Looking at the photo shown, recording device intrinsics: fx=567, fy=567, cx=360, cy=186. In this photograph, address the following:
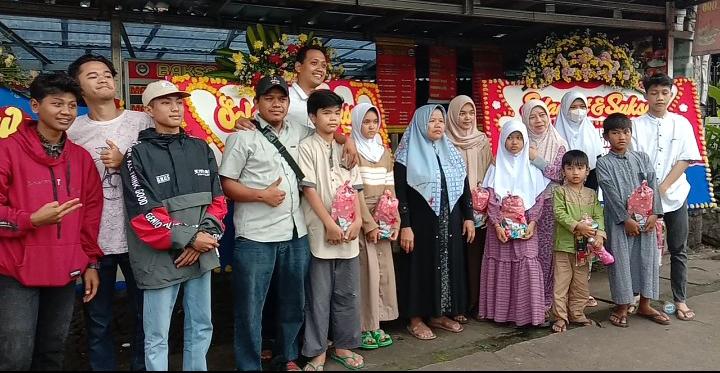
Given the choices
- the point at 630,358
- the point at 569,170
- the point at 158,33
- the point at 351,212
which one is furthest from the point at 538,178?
the point at 158,33

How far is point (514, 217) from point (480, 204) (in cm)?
24

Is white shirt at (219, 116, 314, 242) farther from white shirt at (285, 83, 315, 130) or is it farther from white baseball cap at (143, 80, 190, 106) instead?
white shirt at (285, 83, 315, 130)

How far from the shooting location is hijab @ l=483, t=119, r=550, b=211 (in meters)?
3.88

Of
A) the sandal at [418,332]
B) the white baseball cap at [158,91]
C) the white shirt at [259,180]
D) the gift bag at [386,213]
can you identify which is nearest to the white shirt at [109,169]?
the white baseball cap at [158,91]

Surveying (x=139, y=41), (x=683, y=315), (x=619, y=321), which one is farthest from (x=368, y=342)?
(x=139, y=41)

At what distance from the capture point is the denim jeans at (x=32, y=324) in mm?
2475

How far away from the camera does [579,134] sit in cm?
434

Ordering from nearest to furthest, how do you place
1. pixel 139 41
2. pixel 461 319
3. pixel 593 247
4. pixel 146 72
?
pixel 593 247 → pixel 461 319 → pixel 146 72 → pixel 139 41

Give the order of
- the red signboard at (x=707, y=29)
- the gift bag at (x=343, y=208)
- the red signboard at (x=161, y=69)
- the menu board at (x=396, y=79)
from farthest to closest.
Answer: the red signboard at (x=707, y=29)
the menu board at (x=396, y=79)
the red signboard at (x=161, y=69)
the gift bag at (x=343, y=208)

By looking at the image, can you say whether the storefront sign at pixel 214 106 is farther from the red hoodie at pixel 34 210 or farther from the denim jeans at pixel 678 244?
the denim jeans at pixel 678 244

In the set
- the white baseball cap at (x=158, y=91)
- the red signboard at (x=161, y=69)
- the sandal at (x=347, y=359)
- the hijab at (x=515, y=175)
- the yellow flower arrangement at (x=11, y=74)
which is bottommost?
the sandal at (x=347, y=359)

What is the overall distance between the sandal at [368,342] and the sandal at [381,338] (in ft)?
0.09

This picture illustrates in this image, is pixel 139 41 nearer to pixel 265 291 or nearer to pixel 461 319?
pixel 265 291

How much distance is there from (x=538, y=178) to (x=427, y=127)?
3.00ft
